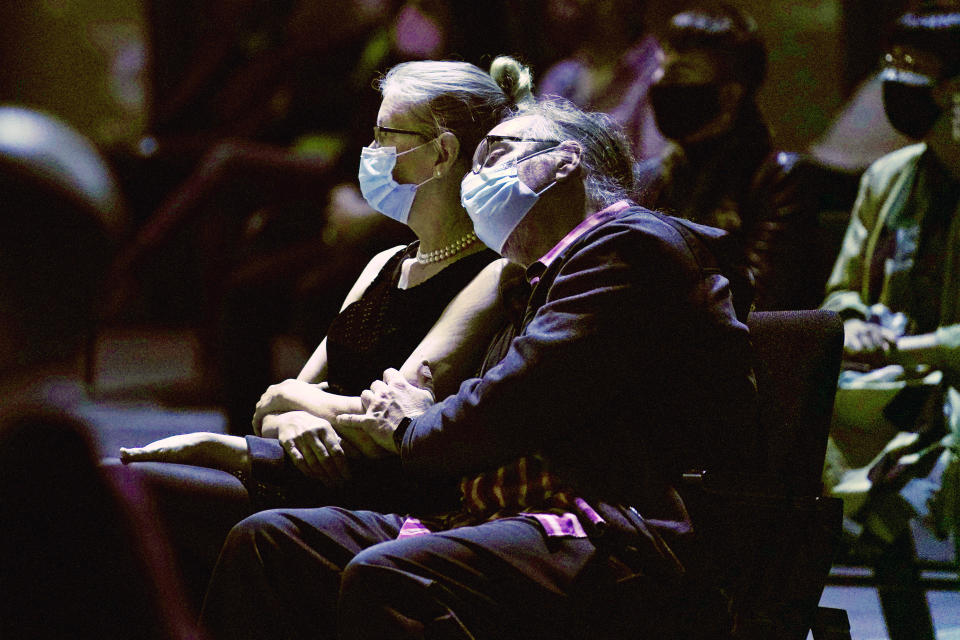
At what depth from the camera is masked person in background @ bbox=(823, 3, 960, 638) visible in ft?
9.95

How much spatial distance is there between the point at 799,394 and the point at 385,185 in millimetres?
939

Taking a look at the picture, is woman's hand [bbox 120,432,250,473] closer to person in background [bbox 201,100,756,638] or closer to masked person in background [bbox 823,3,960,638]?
person in background [bbox 201,100,756,638]

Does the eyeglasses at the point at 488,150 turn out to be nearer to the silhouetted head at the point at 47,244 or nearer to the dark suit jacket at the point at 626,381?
the dark suit jacket at the point at 626,381

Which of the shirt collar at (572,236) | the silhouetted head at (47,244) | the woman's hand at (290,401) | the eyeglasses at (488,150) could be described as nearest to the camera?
the silhouetted head at (47,244)

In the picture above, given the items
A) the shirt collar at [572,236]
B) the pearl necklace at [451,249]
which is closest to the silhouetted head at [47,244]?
the shirt collar at [572,236]

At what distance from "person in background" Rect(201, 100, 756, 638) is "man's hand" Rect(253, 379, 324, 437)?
0.24 m

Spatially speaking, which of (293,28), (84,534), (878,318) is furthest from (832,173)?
(84,534)

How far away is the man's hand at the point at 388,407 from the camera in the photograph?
203 cm

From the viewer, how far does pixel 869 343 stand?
3.17 m

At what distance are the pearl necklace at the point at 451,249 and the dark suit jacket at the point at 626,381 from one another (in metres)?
0.51

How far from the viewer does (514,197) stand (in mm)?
2029

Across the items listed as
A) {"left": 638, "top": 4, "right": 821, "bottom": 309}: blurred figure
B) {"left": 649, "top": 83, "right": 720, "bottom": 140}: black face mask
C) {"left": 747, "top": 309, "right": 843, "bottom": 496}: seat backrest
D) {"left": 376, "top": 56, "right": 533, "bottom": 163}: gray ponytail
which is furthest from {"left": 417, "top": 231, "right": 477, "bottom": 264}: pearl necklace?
{"left": 649, "top": 83, "right": 720, "bottom": 140}: black face mask

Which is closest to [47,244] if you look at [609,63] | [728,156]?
[728,156]

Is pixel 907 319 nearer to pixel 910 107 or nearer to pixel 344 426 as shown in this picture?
pixel 910 107
